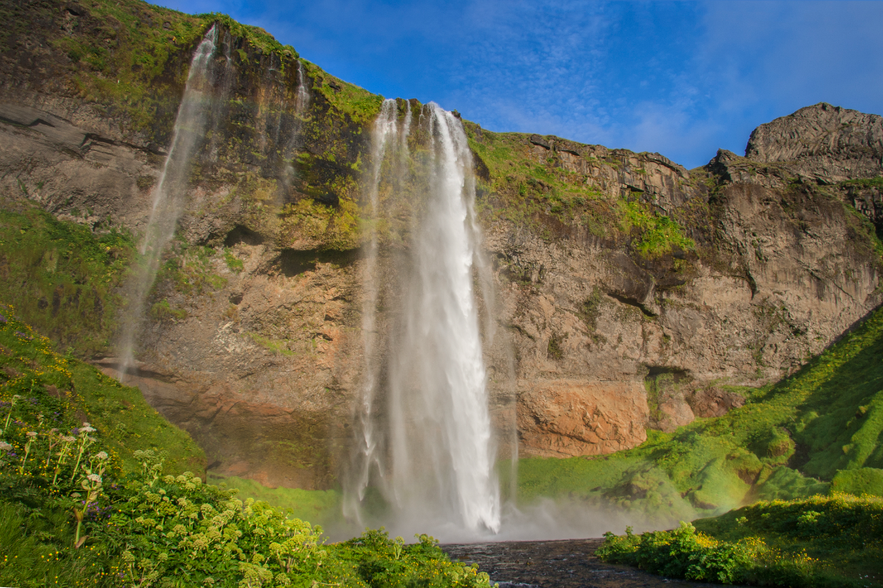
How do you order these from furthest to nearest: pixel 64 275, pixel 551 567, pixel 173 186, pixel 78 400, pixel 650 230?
pixel 650 230
pixel 173 186
pixel 64 275
pixel 551 567
pixel 78 400

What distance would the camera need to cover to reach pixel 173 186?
21844mm

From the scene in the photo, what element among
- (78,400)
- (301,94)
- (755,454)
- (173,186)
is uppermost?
(301,94)

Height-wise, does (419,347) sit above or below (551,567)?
above

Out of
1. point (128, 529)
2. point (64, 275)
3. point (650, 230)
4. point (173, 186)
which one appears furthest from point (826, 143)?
point (64, 275)

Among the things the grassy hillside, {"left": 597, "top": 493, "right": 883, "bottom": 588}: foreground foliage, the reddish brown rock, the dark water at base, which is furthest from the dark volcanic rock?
the dark water at base

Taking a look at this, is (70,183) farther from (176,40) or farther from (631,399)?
(631,399)

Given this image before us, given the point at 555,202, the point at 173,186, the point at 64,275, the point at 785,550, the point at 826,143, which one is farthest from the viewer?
the point at 826,143

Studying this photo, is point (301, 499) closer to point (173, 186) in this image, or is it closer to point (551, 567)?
point (551, 567)

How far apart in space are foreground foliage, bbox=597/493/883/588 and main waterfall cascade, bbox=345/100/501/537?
1214 cm

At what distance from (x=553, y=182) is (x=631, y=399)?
14806 mm

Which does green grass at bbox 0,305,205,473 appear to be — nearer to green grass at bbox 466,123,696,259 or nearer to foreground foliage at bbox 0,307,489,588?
foreground foliage at bbox 0,307,489,588

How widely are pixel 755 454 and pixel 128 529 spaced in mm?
29021

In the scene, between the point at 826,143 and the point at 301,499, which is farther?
the point at 826,143

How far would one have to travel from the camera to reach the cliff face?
20.7m
